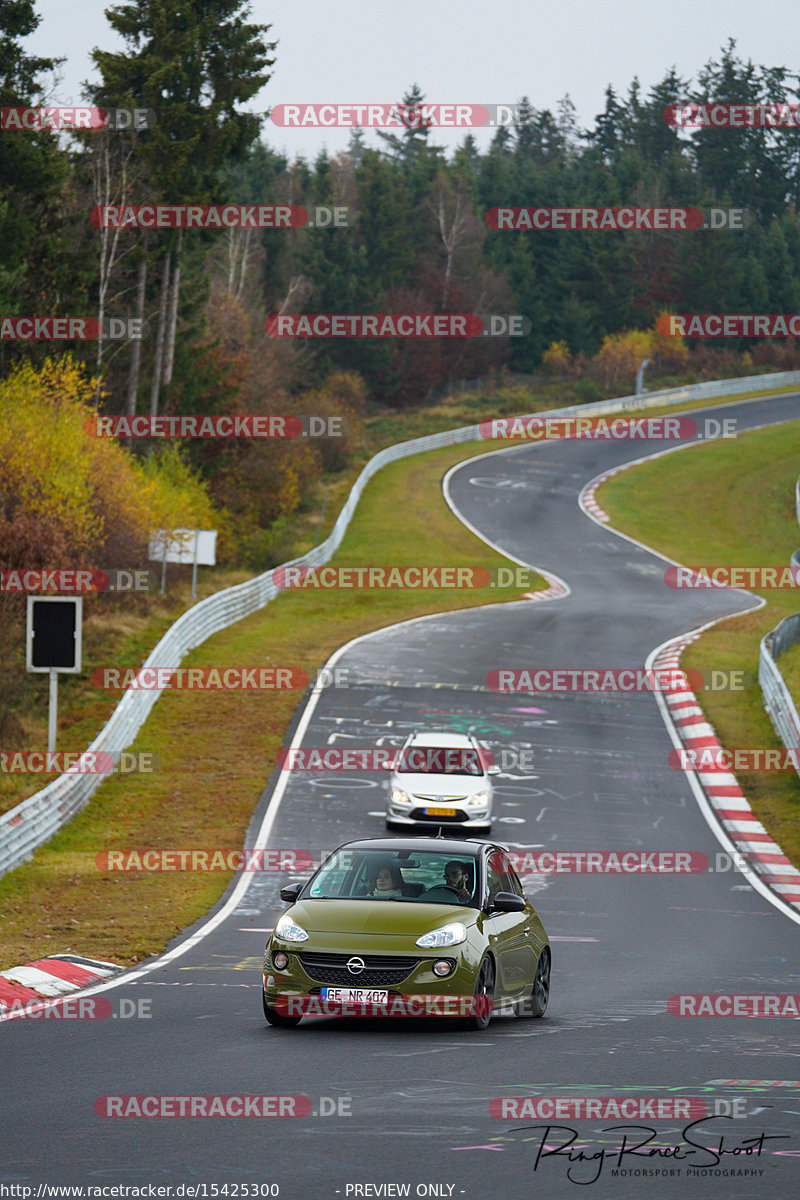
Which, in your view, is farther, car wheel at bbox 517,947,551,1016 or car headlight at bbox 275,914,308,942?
car wheel at bbox 517,947,551,1016

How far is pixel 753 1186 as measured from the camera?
674cm

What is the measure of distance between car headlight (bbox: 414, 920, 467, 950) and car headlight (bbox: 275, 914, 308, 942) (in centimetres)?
87

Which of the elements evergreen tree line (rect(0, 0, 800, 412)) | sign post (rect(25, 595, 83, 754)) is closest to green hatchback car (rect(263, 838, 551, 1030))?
sign post (rect(25, 595, 83, 754))

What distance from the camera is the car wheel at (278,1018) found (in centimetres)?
1091

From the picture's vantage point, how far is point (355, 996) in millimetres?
10570

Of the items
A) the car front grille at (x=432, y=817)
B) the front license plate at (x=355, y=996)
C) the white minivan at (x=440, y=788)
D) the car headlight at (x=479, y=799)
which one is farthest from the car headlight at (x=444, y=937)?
the car headlight at (x=479, y=799)

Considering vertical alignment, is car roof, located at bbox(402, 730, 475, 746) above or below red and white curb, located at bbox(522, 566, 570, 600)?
above

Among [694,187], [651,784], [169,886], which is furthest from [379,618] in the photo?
[694,187]

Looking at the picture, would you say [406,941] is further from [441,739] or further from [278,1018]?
[441,739]

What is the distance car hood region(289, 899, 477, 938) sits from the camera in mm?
10875

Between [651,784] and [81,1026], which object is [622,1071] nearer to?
[81,1026]

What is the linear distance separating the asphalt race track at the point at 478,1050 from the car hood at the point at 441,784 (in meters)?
0.93

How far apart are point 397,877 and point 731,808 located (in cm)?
1711

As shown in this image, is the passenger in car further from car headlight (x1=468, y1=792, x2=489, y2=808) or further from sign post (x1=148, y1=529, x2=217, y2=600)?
sign post (x1=148, y1=529, x2=217, y2=600)
